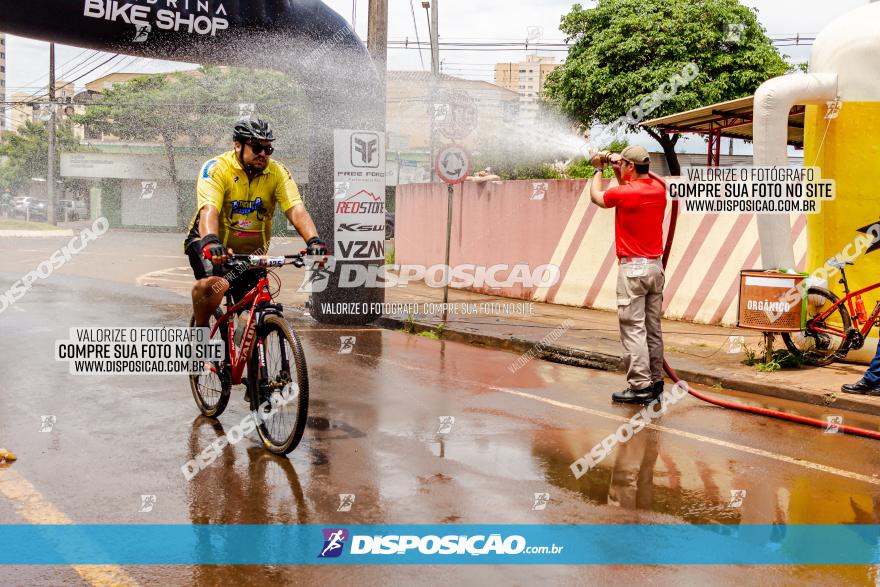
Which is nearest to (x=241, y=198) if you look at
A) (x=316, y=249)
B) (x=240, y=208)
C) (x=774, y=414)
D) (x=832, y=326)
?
(x=240, y=208)

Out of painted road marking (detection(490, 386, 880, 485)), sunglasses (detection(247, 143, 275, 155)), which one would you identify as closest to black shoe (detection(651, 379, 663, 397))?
painted road marking (detection(490, 386, 880, 485))

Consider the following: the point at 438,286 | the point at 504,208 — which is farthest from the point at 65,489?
the point at 438,286

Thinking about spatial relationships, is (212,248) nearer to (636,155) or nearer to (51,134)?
(636,155)

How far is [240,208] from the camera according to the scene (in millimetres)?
6211

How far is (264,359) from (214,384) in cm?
88

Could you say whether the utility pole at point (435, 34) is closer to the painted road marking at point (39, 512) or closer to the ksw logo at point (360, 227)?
the ksw logo at point (360, 227)

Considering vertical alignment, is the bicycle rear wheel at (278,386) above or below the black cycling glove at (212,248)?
below

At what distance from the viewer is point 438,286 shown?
57.4 ft

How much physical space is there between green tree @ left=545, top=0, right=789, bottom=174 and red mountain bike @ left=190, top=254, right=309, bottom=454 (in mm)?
30198

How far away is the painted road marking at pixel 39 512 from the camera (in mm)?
3830

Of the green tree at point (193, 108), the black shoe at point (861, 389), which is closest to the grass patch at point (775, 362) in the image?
the black shoe at point (861, 389)

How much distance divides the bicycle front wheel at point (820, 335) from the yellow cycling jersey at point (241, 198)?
5.52 metres

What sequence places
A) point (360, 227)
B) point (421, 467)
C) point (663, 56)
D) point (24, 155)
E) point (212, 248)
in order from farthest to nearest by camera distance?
1. point (24, 155)
2. point (663, 56)
3. point (360, 227)
4. point (421, 467)
5. point (212, 248)

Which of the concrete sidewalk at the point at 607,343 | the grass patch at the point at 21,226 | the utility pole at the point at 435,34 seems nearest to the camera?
the concrete sidewalk at the point at 607,343
